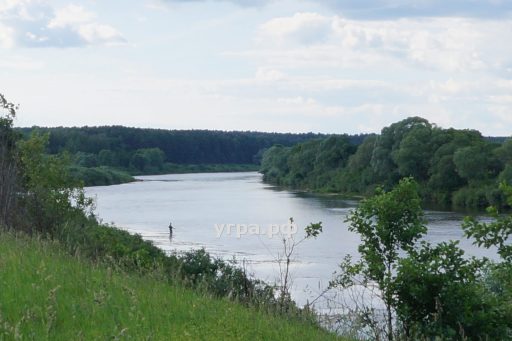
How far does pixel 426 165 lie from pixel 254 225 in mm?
31438

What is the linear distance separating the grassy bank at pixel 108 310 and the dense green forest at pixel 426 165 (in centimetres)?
5270

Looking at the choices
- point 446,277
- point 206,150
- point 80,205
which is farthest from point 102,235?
point 206,150

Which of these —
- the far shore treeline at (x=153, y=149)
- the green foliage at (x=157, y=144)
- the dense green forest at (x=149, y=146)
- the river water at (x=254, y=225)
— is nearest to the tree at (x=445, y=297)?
the river water at (x=254, y=225)

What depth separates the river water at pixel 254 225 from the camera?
3331 cm

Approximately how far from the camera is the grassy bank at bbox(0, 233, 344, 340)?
5258 millimetres

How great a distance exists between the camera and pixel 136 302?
19.9 feet

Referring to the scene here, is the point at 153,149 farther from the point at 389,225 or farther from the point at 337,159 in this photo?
the point at 389,225

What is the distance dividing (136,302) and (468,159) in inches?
2639

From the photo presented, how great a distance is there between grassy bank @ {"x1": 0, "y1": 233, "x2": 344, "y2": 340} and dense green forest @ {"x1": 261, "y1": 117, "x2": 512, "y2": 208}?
173ft

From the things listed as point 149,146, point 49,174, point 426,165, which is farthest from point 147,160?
point 49,174

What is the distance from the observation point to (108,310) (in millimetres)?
5867

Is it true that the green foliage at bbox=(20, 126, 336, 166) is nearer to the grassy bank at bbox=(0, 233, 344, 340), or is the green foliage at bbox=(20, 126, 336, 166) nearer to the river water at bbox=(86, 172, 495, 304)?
the river water at bbox=(86, 172, 495, 304)

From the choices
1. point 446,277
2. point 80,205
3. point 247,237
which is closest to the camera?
point 446,277

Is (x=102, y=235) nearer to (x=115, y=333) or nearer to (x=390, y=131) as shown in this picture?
(x=115, y=333)
